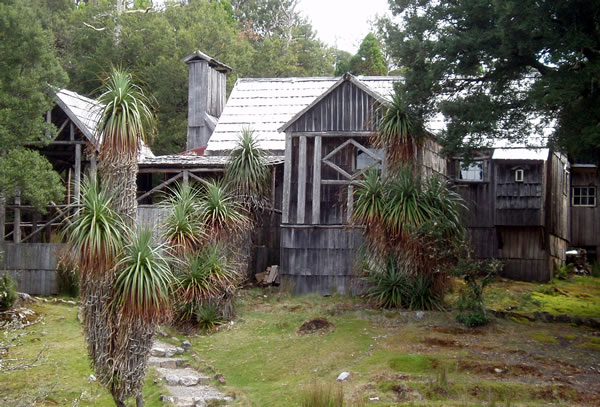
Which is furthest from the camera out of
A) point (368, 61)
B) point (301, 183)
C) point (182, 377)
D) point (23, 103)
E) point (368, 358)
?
point (368, 61)

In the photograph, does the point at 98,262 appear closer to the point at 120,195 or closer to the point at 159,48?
the point at 120,195

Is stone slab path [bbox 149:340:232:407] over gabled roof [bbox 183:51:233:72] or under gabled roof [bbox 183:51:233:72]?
under

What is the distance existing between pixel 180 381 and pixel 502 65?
32.0ft

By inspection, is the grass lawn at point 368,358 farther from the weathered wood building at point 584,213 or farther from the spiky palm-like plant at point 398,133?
the weathered wood building at point 584,213

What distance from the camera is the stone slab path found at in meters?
14.3

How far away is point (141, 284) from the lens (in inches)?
472

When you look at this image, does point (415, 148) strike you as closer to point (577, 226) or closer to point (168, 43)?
point (577, 226)

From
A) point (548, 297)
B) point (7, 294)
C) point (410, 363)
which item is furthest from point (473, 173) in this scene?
point (7, 294)

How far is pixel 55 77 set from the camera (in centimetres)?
2283

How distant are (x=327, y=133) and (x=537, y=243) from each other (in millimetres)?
7913

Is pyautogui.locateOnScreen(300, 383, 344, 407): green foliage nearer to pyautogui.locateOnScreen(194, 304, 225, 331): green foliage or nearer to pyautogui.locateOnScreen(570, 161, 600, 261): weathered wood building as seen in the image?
pyautogui.locateOnScreen(194, 304, 225, 331): green foliage

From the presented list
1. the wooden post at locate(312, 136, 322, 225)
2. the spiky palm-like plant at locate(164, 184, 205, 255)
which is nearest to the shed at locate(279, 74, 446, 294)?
the wooden post at locate(312, 136, 322, 225)

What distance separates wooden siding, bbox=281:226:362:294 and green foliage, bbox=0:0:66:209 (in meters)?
6.75

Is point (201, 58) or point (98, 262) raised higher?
point (201, 58)
